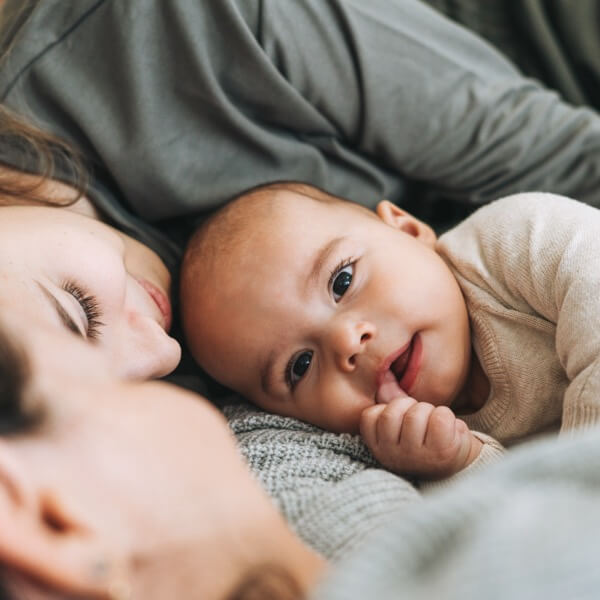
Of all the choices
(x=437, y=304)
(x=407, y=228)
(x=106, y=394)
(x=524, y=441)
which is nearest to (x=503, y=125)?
(x=407, y=228)

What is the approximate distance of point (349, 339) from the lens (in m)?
0.93

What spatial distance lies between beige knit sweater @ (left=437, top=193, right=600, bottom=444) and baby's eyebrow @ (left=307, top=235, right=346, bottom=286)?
0.59 feet

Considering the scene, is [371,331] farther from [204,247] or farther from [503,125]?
[503,125]

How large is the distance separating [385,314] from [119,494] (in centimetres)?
54

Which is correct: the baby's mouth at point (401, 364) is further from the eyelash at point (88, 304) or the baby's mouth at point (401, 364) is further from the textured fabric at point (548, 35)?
the textured fabric at point (548, 35)

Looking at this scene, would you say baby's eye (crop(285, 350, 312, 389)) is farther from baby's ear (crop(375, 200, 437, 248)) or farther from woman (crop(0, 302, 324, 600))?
woman (crop(0, 302, 324, 600))

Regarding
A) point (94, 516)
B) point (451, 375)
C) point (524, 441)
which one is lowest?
point (524, 441)

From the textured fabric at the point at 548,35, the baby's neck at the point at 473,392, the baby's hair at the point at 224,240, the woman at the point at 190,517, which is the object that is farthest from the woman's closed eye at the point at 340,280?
the textured fabric at the point at 548,35

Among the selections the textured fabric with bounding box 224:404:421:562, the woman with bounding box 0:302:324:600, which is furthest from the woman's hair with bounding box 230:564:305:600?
the textured fabric with bounding box 224:404:421:562

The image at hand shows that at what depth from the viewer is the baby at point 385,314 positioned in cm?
95

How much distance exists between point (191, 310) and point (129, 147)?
0.26 meters

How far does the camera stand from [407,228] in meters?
1.16

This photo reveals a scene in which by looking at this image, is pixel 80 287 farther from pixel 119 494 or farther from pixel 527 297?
pixel 527 297

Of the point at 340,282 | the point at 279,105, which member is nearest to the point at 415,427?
the point at 340,282
